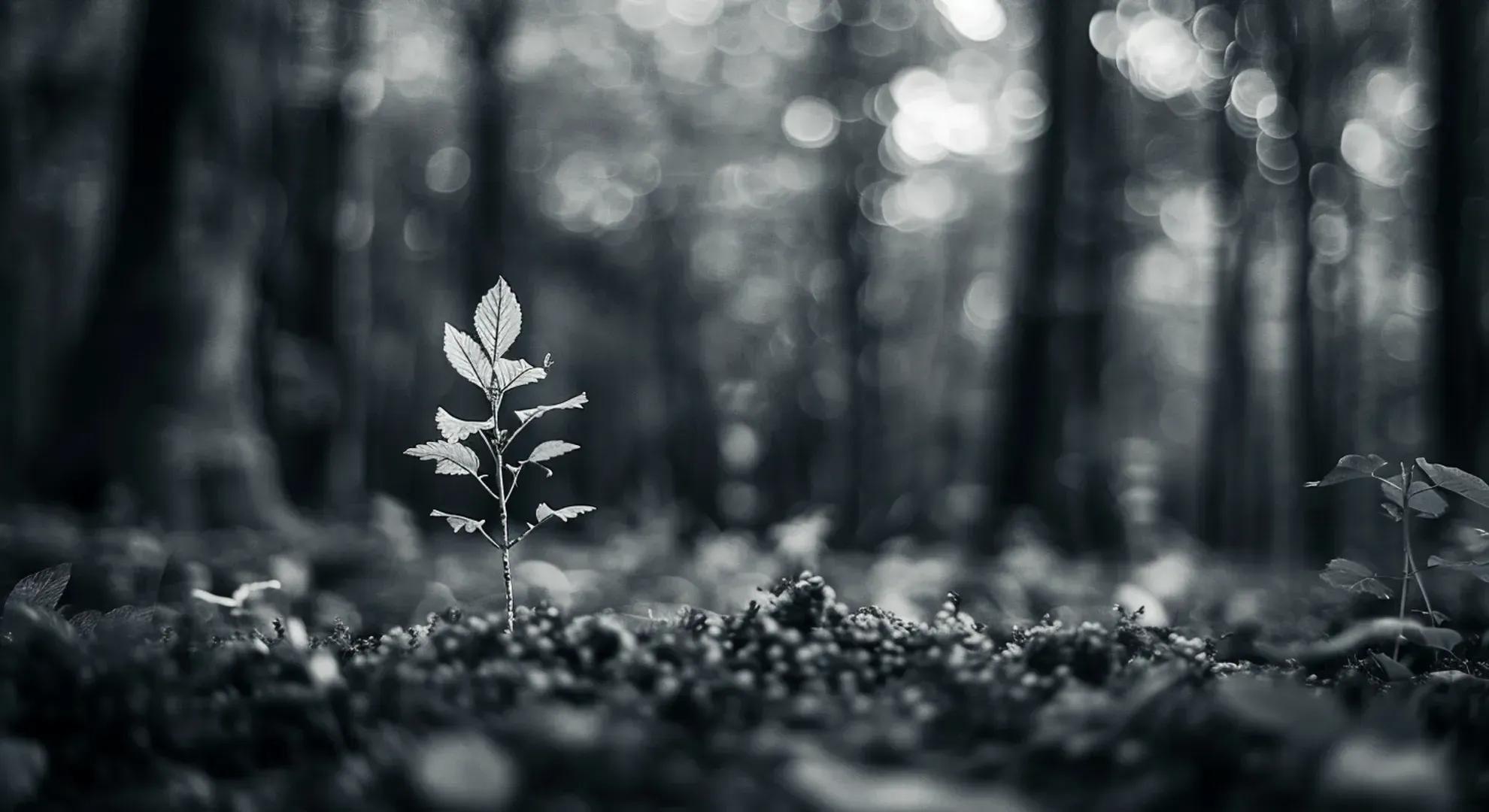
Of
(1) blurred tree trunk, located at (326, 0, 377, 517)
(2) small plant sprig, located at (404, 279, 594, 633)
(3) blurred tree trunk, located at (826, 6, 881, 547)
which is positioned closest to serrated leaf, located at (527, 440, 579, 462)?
(2) small plant sprig, located at (404, 279, 594, 633)

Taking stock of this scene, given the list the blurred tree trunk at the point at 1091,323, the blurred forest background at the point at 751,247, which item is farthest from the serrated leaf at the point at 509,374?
the blurred tree trunk at the point at 1091,323

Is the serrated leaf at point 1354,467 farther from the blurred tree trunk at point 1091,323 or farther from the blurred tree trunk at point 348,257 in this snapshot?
the blurred tree trunk at point 348,257

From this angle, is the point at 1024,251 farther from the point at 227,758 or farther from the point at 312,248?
the point at 227,758

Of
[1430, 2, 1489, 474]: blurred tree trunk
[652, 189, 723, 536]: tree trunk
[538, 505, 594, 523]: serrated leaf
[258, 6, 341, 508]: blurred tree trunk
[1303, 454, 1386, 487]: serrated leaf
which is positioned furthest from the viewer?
[652, 189, 723, 536]: tree trunk

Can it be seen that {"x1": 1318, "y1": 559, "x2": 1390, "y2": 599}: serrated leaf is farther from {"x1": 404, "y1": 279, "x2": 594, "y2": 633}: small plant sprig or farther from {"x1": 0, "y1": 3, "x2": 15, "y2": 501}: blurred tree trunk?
{"x1": 0, "y1": 3, "x2": 15, "y2": 501}: blurred tree trunk

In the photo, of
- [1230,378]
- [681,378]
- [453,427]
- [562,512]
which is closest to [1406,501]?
[562,512]

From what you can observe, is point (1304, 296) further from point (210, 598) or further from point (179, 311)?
point (210, 598)
